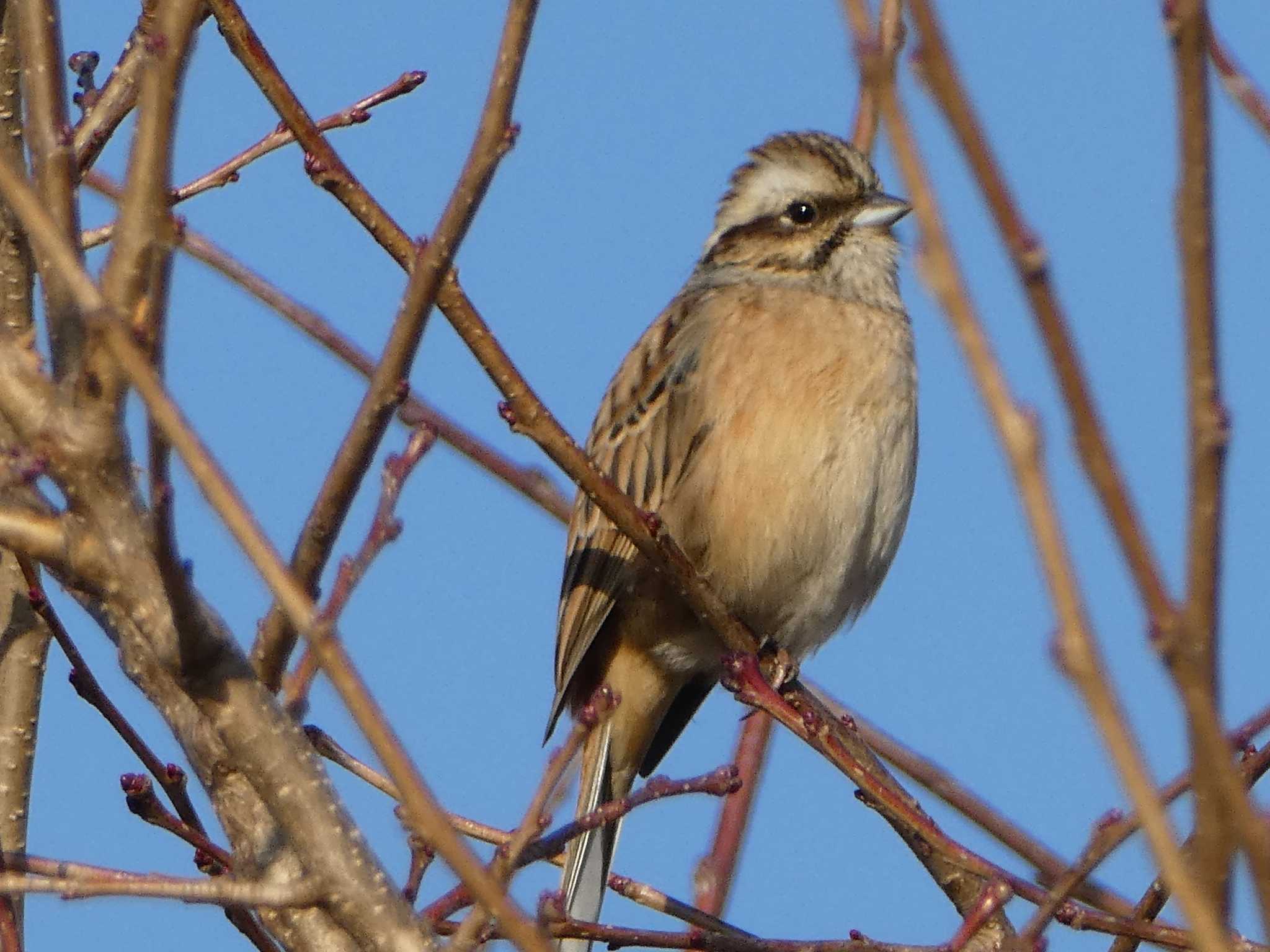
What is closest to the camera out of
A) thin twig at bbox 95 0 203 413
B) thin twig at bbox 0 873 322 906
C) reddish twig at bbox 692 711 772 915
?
thin twig at bbox 95 0 203 413

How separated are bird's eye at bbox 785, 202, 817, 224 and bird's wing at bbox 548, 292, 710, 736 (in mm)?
413

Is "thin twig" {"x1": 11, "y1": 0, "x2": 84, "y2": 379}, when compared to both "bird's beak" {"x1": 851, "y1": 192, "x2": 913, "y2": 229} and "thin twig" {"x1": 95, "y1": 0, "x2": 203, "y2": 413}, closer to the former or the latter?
"thin twig" {"x1": 95, "y1": 0, "x2": 203, "y2": 413}

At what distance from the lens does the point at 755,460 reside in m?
5.39

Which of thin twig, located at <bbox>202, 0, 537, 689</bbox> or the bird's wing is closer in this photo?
thin twig, located at <bbox>202, 0, 537, 689</bbox>

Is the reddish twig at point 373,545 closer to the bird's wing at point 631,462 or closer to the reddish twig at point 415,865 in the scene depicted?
the reddish twig at point 415,865

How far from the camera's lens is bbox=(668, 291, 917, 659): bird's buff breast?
212 inches

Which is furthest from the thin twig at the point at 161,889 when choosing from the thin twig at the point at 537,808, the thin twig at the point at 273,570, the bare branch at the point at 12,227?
the bare branch at the point at 12,227

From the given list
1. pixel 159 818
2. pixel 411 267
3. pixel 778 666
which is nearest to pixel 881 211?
pixel 778 666

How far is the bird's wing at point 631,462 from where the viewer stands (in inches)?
219

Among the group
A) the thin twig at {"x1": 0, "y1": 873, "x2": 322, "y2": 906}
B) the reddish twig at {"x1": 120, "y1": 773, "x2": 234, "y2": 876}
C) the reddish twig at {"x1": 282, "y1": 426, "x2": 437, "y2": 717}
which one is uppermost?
the reddish twig at {"x1": 282, "y1": 426, "x2": 437, "y2": 717}

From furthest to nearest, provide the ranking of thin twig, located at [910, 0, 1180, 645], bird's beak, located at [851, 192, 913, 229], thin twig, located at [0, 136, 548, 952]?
bird's beak, located at [851, 192, 913, 229], thin twig, located at [0, 136, 548, 952], thin twig, located at [910, 0, 1180, 645]

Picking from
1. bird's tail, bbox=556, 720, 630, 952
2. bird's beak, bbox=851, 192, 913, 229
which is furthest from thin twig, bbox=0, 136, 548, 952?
bird's beak, bbox=851, 192, 913, 229

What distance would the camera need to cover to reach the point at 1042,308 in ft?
5.02

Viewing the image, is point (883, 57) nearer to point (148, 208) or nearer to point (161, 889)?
point (148, 208)
